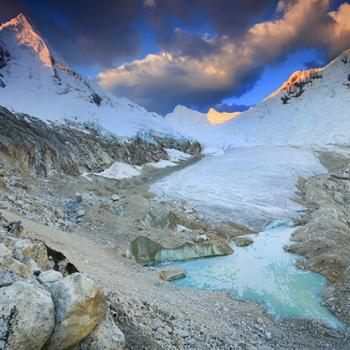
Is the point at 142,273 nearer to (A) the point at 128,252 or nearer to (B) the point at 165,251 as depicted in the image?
(A) the point at 128,252

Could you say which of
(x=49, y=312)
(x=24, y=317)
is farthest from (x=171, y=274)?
(x=24, y=317)

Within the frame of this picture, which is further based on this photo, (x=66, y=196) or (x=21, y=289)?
(x=66, y=196)

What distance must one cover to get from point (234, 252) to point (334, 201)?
12.8 meters

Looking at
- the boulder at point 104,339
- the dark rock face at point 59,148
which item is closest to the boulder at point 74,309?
the boulder at point 104,339

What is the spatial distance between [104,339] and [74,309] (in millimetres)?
813

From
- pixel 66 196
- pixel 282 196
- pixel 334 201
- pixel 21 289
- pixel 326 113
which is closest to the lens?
pixel 21 289

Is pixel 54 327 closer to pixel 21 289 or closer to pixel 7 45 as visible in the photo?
pixel 21 289

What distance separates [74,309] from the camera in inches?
182

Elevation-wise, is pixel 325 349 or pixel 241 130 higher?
pixel 241 130

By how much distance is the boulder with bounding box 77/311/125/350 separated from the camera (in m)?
4.91

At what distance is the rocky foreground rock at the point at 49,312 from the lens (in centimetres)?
402

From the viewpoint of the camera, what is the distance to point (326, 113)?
208 feet

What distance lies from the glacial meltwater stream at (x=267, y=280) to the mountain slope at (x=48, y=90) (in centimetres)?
2712

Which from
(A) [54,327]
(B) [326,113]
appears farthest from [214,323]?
(B) [326,113]
